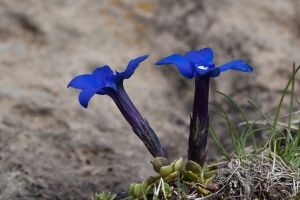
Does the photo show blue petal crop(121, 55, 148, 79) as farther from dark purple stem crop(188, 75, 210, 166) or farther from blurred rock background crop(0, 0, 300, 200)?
blurred rock background crop(0, 0, 300, 200)

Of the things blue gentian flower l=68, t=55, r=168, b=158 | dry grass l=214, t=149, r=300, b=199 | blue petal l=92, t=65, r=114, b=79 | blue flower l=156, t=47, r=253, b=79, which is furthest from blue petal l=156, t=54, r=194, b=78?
dry grass l=214, t=149, r=300, b=199

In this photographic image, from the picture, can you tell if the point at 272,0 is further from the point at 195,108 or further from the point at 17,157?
the point at 195,108

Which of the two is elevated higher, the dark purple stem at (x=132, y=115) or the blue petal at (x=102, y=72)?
the blue petal at (x=102, y=72)

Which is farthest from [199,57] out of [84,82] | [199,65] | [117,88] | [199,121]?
[84,82]

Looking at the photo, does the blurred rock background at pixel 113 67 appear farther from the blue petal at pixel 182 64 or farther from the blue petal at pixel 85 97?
the blue petal at pixel 182 64

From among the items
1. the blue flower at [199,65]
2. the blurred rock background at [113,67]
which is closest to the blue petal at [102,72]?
the blue flower at [199,65]

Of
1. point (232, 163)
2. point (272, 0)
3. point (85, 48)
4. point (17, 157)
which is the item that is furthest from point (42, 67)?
point (232, 163)
